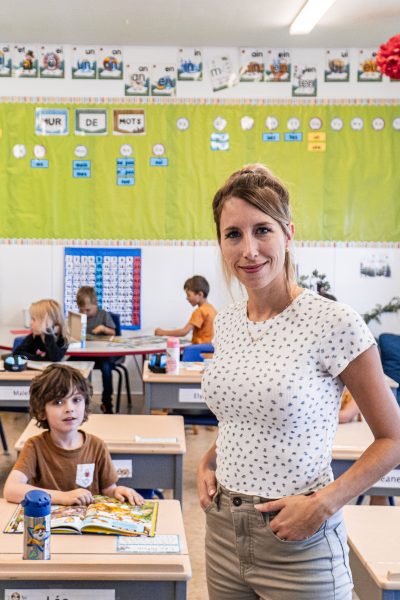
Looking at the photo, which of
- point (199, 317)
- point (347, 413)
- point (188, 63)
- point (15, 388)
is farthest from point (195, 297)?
point (347, 413)

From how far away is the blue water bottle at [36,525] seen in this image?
1.76 m

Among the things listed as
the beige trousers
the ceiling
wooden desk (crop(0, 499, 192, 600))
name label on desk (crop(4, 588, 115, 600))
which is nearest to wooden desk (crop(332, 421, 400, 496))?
wooden desk (crop(0, 499, 192, 600))

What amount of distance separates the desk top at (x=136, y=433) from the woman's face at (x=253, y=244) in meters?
1.67

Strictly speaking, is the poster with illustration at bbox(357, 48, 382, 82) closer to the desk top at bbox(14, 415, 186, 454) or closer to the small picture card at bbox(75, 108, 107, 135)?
the small picture card at bbox(75, 108, 107, 135)

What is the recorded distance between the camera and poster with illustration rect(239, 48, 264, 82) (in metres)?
6.96

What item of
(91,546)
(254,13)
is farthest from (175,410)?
(254,13)

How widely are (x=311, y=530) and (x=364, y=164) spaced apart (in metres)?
6.15

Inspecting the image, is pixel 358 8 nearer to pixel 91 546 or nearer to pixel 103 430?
pixel 103 430

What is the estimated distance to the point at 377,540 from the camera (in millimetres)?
2049

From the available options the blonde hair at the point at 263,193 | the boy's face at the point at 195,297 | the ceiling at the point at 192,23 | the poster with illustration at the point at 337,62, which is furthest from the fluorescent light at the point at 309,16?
the blonde hair at the point at 263,193

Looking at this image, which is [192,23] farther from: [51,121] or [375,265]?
[375,265]

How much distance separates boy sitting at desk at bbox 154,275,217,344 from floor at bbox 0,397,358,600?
A: 77 centimetres

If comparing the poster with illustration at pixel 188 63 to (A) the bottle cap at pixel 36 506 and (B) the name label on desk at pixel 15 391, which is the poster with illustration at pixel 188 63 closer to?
(B) the name label on desk at pixel 15 391

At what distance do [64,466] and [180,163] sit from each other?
16.0 feet
